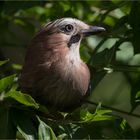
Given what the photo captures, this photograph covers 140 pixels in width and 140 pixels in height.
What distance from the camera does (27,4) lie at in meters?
2.90

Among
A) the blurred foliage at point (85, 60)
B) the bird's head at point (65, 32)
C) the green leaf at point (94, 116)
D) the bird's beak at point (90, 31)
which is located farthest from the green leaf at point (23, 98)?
the bird's beak at point (90, 31)

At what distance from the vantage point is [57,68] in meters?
2.21

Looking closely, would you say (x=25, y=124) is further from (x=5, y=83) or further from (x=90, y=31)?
(x=90, y=31)

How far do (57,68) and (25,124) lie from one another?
0.95 feet

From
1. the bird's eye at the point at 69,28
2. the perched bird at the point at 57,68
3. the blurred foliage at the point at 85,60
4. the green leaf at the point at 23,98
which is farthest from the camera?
the bird's eye at the point at 69,28

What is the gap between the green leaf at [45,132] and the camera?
191cm

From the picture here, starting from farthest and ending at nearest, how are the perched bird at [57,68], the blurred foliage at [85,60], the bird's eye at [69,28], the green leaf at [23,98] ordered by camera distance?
the bird's eye at [69,28], the perched bird at [57,68], the blurred foliage at [85,60], the green leaf at [23,98]

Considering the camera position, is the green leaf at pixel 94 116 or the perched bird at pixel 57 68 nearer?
the green leaf at pixel 94 116

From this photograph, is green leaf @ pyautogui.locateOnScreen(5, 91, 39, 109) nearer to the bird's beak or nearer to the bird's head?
the bird's head

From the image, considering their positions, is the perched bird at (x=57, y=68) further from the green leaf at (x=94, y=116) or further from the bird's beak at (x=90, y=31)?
the green leaf at (x=94, y=116)

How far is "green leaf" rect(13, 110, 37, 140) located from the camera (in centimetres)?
197

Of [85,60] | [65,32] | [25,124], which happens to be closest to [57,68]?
[65,32]

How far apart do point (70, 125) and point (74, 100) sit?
156 mm

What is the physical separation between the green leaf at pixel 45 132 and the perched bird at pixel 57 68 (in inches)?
10.0
